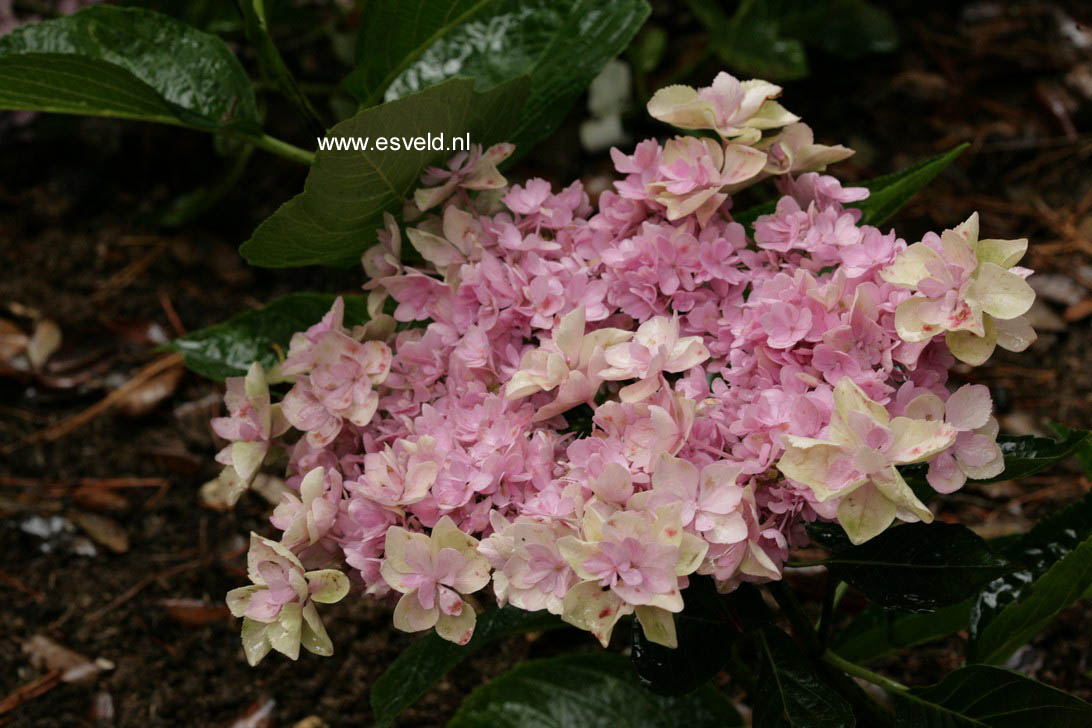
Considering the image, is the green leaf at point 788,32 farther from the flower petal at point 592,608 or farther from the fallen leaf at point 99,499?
the flower petal at point 592,608

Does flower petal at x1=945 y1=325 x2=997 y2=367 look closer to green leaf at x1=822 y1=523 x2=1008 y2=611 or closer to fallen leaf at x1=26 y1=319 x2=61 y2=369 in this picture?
green leaf at x1=822 y1=523 x2=1008 y2=611

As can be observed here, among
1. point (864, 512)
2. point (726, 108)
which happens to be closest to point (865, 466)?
point (864, 512)

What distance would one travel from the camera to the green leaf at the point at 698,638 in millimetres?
832

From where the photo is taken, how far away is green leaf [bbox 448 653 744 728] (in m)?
1.17

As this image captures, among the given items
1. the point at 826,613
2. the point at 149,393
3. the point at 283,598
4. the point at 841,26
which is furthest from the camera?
the point at 841,26

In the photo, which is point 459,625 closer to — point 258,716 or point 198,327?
point 258,716

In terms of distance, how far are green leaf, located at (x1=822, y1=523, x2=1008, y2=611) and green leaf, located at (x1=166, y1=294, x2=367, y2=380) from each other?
599 mm

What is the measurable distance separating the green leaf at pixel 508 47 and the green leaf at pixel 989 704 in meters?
0.65

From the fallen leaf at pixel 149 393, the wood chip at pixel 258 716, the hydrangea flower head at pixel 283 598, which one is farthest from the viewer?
the fallen leaf at pixel 149 393

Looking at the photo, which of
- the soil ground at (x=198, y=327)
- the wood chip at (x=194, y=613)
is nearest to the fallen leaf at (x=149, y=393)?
the soil ground at (x=198, y=327)

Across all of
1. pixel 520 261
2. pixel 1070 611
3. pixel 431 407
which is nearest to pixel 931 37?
pixel 1070 611

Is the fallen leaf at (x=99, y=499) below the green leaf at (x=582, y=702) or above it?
below

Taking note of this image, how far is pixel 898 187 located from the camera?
38.6 inches

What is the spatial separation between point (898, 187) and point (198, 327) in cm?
120
